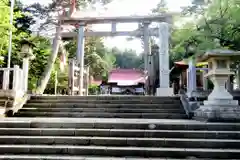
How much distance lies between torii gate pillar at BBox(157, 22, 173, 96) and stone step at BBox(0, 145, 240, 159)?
22.0 feet

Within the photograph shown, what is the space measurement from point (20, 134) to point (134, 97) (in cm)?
455

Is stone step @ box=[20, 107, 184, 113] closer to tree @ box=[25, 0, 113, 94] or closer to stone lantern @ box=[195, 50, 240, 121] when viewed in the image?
stone lantern @ box=[195, 50, 240, 121]

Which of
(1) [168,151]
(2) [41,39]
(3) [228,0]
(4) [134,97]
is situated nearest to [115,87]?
(2) [41,39]

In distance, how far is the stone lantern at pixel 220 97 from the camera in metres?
6.95

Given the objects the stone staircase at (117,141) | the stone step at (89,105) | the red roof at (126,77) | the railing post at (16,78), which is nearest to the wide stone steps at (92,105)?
the stone step at (89,105)

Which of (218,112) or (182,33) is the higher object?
(182,33)

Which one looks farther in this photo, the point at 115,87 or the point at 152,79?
the point at 115,87

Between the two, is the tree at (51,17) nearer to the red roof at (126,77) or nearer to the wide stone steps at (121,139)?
the red roof at (126,77)

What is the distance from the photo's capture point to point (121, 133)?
5.93 meters

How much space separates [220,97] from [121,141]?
3320 millimetres

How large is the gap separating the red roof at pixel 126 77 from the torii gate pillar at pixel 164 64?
23.2 feet

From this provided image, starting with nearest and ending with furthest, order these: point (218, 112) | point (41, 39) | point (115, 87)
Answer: point (218, 112) → point (41, 39) → point (115, 87)

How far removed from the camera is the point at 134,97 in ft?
31.3

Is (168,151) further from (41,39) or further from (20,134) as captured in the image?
(41,39)
